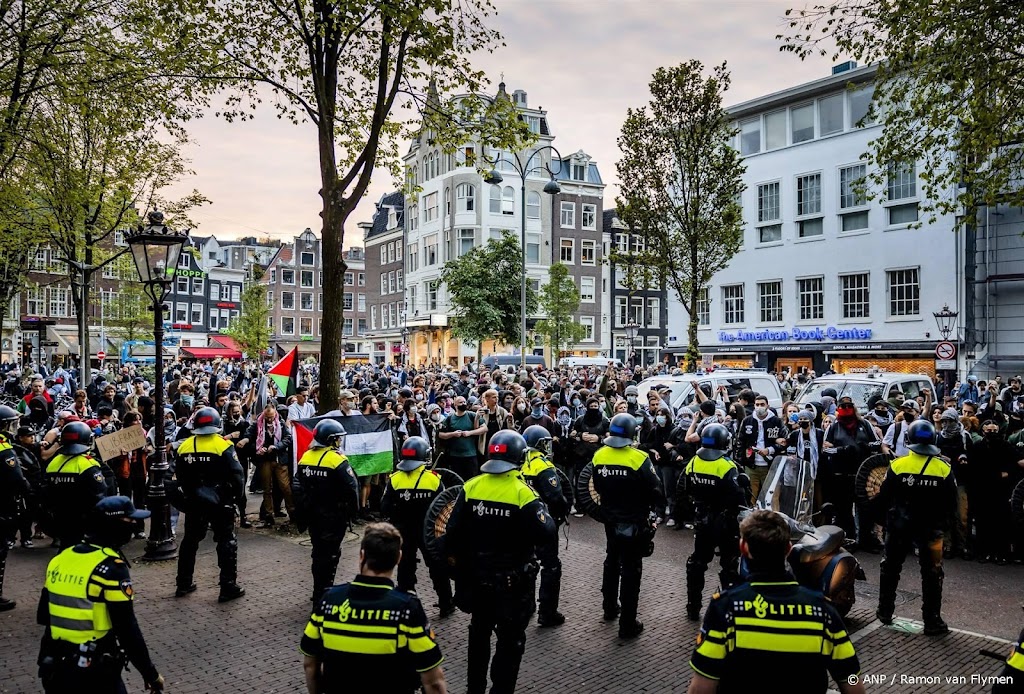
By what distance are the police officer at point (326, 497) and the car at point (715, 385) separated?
30.6 ft

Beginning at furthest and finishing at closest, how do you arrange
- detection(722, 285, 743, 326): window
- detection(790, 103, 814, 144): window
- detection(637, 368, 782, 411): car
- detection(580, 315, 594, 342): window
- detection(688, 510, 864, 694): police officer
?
detection(580, 315, 594, 342): window → detection(722, 285, 743, 326): window → detection(790, 103, 814, 144): window → detection(637, 368, 782, 411): car → detection(688, 510, 864, 694): police officer

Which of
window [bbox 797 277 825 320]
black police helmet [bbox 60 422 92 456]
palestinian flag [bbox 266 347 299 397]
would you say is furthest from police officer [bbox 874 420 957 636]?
window [bbox 797 277 825 320]

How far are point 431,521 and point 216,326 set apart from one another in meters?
70.4

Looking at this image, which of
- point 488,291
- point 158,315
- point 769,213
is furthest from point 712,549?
point 769,213

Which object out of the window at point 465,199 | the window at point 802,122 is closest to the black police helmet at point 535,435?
the window at point 802,122

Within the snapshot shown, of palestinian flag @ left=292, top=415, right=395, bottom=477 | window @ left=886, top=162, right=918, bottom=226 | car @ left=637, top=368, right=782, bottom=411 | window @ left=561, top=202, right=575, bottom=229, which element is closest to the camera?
palestinian flag @ left=292, top=415, right=395, bottom=477

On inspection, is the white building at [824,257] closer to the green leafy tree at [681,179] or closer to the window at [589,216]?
the green leafy tree at [681,179]

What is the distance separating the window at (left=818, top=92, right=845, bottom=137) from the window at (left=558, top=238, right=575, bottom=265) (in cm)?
2115

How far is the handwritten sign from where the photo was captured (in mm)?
9547

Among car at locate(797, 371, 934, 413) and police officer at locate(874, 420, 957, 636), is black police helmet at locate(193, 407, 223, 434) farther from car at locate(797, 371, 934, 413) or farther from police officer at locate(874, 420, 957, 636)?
car at locate(797, 371, 934, 413)

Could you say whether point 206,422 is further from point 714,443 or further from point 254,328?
point 254,328

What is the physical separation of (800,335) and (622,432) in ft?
99.8

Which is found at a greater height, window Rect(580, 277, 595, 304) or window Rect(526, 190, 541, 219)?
window Rect(526, 190, 541, 219)

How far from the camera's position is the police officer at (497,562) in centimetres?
498
